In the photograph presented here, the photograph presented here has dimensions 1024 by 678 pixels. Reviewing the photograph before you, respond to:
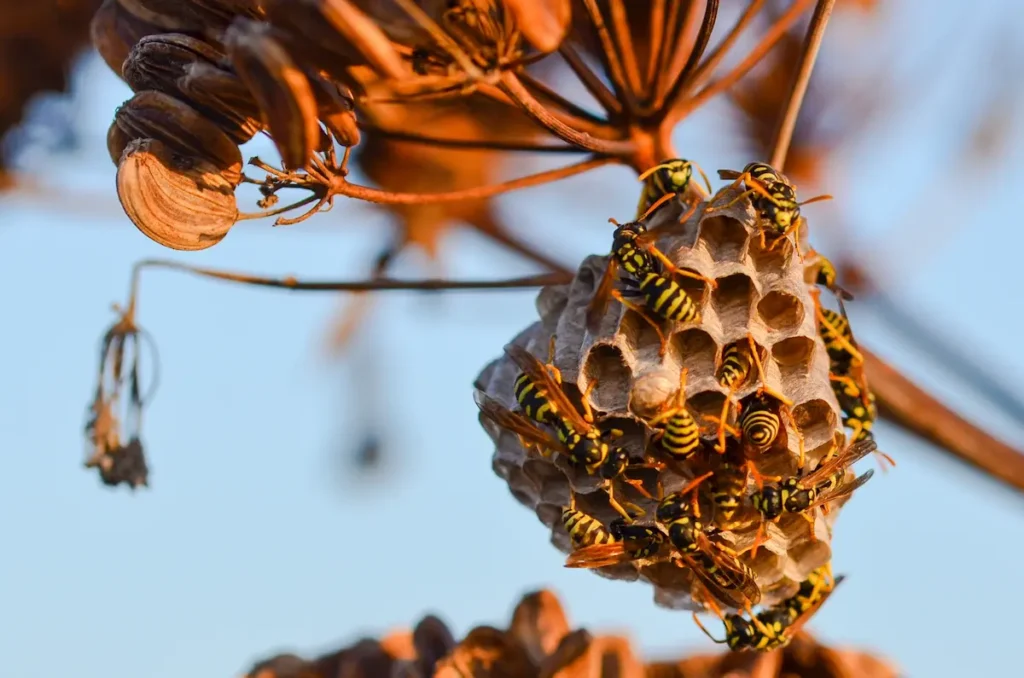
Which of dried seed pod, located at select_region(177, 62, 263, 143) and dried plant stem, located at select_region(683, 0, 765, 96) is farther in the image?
dried plant stem, located at select_region(683, 0, 765, 96)

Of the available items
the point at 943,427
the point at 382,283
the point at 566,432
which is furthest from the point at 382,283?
the point at 943,427

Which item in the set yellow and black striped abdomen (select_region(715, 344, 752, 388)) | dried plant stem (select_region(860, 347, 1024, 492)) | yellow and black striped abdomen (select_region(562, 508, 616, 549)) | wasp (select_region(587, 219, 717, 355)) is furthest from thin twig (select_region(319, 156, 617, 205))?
dried plant stem (select_region(860, 347, 1024, 492))

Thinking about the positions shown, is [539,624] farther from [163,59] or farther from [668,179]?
[163,59]

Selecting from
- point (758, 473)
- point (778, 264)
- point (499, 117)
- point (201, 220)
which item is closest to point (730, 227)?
point (778, 264)

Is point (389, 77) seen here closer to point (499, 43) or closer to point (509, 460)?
point (499, 43)

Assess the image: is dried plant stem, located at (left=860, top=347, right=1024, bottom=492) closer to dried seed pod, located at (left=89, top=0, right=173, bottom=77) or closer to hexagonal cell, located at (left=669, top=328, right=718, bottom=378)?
hexagonal cell, located at (left=669, top=328, right=718, bottom=378)

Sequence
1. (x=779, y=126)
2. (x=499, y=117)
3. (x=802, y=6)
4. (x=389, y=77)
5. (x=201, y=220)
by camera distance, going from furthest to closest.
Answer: (x=499, y=117) < (x=802, y=6) < (x=779, y=126) < (x=201, y=220) < (x=389, y=77)

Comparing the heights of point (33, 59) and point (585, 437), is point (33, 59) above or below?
above
